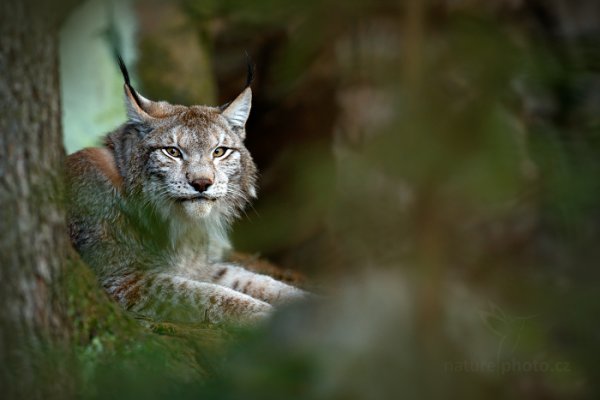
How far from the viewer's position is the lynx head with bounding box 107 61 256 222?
4812 millimetres

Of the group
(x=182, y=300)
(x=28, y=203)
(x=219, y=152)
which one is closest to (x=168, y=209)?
(x=219, y=152)

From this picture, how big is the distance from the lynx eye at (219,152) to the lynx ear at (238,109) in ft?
0.90

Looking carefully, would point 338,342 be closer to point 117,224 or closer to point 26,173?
point 26,173

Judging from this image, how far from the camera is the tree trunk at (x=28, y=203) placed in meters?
2.51

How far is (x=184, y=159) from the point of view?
16.0 feet

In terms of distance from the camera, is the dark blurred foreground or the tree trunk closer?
the dark blurred foreground

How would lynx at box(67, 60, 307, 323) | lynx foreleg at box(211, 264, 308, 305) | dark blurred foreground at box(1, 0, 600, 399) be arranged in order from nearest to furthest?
dark blurred foreground at box(1, 0, 600, 399) → lynx at box(67, 60, 307, 323) → lynx foreleg at box(211, 264, 308, 305)

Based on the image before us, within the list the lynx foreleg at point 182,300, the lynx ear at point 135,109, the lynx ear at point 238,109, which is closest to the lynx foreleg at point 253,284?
the lynx foreleg at point 182,300

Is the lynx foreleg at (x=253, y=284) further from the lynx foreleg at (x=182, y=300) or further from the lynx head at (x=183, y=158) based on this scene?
the lynx foreleg at (x=182, y=300)

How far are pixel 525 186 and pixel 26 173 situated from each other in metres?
1.58

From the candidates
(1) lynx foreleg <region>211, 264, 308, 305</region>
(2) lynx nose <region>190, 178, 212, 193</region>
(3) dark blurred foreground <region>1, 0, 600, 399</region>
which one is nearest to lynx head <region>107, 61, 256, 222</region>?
(2) lynx nose <region>190, 178, 212, 193</region>

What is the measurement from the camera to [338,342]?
202 centimetres

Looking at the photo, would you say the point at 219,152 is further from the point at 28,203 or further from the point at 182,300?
the point at 28,203

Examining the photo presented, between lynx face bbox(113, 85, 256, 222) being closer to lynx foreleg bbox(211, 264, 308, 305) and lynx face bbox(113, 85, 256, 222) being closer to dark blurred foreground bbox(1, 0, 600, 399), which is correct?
lynx foreleg bbox(211, 264, 308, 305)
